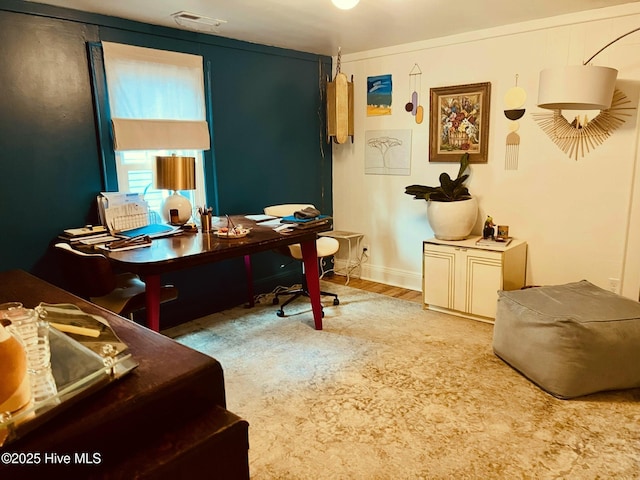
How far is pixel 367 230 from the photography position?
15.6ft

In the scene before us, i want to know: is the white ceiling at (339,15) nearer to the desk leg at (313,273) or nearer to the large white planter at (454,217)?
the large white planter at (454,217)

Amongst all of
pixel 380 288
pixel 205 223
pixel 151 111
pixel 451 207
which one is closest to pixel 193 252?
pixel 205 223

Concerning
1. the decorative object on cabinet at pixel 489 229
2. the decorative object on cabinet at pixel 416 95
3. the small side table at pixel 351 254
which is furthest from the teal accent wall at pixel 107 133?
the decorative object on cabinet at pixel 489 229

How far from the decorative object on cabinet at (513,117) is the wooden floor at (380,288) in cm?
137

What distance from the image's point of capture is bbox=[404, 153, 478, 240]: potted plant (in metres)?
3.63

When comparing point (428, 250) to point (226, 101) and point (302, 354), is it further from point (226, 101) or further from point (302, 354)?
point (226, 101)

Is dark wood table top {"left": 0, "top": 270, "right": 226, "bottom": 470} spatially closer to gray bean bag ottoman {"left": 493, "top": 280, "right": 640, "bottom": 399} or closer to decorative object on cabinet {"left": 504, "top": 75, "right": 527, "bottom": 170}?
gray bean bag ottoman {"left": 493, "top": 280, "right": 640, "bottom": 399}

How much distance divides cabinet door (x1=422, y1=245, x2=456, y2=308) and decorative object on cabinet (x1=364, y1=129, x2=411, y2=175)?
38.5 inches

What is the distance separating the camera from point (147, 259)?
7.72 ft

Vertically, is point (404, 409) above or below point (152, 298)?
below

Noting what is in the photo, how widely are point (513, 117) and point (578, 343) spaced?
1944 mm

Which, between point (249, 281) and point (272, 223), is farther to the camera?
point (249, 281)

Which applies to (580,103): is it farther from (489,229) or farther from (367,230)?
(367,230)

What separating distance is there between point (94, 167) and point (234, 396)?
1.79 metres
